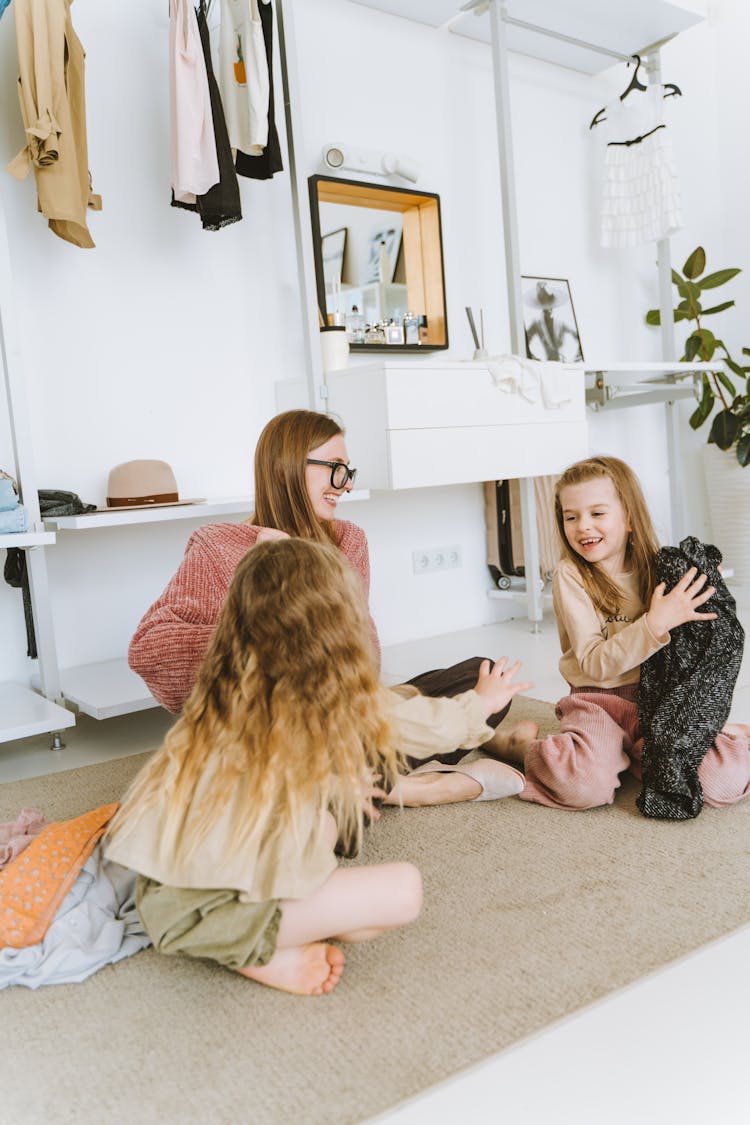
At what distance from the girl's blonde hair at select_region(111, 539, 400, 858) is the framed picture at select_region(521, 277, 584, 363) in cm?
272

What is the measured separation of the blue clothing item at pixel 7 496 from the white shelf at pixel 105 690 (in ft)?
1.61

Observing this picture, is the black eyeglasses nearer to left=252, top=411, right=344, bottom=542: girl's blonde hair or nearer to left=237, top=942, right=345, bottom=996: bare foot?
left=252, top=411, right=344, bottom=542: girl's blonde hair

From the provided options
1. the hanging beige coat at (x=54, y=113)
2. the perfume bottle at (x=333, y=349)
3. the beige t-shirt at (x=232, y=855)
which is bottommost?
the beige t-shirt at (x=232, y=855)

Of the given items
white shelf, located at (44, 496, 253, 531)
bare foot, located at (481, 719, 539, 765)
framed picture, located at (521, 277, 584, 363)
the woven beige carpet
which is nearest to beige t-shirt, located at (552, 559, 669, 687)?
bare foot, located at (481, 719, 539, 765)

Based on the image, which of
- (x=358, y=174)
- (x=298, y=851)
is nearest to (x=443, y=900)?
(x=298, y=851)

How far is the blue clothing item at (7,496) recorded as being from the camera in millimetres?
2166

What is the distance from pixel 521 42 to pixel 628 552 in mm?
2578

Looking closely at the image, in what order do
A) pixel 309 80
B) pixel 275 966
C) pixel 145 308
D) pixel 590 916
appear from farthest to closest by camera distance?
pixel 309 80, pixel 145 308, pixel 590 916, pixel 275 966

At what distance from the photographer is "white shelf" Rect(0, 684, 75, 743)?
2062 mm

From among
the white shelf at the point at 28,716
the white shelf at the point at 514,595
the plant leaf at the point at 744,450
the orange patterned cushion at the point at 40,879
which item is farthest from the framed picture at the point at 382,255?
the orange patterned cushion at the point at 40,879

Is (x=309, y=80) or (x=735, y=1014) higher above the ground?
(x=309, y=80)

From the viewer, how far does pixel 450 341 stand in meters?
3.50

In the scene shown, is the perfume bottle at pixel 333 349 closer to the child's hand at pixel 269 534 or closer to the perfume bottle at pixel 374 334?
the perfume bottle at pixel 374 334

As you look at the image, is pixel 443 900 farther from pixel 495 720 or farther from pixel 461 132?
pixel 461 132
